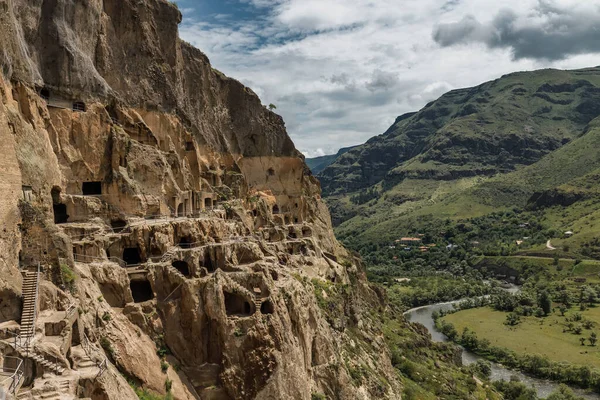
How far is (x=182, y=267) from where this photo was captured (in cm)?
3622

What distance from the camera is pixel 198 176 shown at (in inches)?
2167

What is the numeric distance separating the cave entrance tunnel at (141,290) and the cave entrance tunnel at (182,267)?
236cm

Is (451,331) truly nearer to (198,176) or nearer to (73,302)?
(198,176)

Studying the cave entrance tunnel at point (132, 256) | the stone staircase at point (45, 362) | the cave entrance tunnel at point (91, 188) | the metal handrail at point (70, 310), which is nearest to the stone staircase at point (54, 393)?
the stone staircase at point (45, 362)

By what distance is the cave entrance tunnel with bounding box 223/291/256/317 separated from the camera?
35.5 metres

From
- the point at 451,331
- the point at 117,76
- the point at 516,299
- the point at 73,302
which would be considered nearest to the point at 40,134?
the point at 73,302

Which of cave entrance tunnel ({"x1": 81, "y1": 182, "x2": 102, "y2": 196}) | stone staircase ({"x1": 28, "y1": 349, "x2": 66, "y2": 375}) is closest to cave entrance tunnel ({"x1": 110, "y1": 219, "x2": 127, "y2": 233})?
cave entrance tunnel ({"x1": 81, "y1": 182, "x2": 102, "y2": 196})

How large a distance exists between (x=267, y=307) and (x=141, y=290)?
8.67 m

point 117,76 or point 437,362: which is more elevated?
point 117,76

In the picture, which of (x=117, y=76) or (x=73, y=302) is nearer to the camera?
(x=73, y=302)

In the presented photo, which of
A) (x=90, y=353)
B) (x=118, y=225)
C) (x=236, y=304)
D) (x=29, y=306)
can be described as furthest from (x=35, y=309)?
(x=118, y=225)

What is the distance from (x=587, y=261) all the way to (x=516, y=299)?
39.5 meters

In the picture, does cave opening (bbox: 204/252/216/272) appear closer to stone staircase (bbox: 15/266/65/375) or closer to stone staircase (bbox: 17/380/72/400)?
stone staircase (bbox: 15/266/65/375)

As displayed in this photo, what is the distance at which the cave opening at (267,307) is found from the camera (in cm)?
3559
